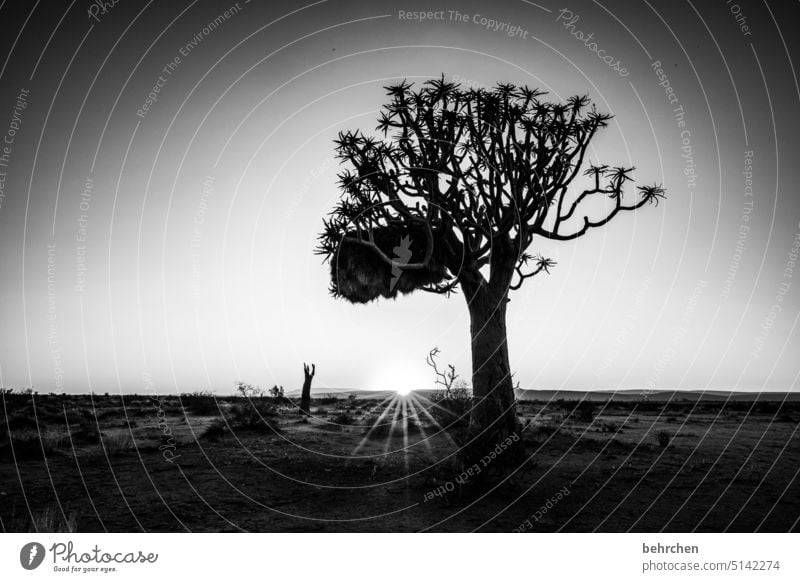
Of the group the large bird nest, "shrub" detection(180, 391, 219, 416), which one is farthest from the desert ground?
"shrub" detection(180, 391, 219, 416)

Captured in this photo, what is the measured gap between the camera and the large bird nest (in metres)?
9.16

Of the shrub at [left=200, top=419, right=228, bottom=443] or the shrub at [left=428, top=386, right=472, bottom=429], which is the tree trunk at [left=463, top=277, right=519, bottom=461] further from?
the shrub at [left=200, top=419, right=228, bottom=443]

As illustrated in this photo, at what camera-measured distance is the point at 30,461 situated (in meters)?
9.48

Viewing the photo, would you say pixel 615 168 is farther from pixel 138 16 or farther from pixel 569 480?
pixel 138 16

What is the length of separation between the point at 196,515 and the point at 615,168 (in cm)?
910

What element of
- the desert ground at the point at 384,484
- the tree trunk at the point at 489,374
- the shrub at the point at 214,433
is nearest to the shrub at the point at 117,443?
the desert ground at the point at 384,484

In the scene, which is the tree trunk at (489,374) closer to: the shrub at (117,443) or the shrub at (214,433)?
the shrub at (214,433)

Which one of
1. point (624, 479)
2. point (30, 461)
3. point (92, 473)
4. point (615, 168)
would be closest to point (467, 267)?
point (615, 168)

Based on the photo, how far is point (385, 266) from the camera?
9438mm
